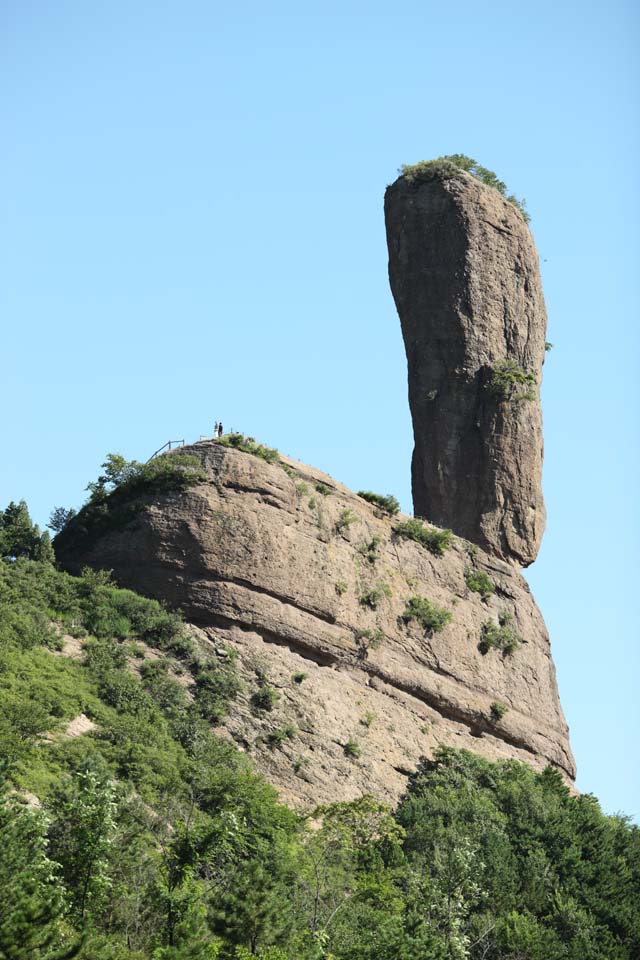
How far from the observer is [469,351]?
6238 cm

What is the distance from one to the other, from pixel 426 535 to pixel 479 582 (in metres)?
2.87

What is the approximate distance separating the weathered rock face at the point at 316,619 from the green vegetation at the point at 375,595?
0.06 metres

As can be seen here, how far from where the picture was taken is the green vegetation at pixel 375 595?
5238cm

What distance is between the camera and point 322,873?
40.0m

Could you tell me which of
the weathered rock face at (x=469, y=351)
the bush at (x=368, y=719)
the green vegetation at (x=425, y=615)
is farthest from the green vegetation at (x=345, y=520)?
the weathered rock face at (x=469, y=351)

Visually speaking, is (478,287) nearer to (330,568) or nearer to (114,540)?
(330,568)

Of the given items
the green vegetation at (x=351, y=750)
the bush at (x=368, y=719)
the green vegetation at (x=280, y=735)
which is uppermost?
the bush at (x=368, y=719)

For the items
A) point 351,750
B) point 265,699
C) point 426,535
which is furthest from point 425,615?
point 265,699

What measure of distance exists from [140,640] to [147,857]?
42.1ft

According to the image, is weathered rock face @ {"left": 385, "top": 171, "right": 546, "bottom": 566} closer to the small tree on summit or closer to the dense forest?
the dense forest

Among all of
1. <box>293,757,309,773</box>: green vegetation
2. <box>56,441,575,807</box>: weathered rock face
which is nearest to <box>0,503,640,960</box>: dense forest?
<box>56,441,575,807</box>: weathered rock face

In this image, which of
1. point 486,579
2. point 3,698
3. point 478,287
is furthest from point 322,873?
point 478,287

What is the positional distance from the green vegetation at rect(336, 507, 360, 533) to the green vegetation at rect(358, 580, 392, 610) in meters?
2.19

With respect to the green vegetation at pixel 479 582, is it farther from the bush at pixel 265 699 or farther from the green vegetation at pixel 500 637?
the bush at pixel 265 699
